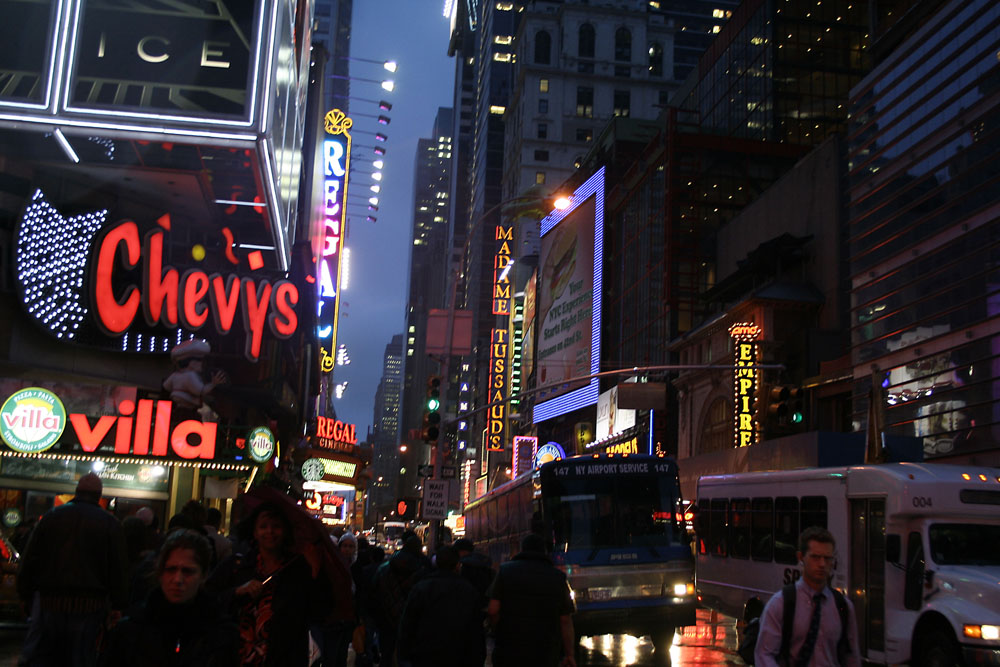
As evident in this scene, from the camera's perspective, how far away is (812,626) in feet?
21.4

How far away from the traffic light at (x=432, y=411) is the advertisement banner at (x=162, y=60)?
33.8 ft

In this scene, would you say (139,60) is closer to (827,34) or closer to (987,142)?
(987,142)

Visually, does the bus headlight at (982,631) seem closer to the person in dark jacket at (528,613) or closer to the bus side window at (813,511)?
the bus side window at (813,511)

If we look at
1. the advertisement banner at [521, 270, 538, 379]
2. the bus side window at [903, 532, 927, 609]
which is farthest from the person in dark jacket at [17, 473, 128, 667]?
the advertisement banner at [521, 270, 538, 379]

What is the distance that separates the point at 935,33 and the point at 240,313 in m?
22.7

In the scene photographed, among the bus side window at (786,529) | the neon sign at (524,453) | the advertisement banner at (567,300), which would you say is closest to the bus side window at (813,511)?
the bus side window at (786,529)

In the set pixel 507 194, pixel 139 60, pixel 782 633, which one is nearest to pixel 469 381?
pixel 507 194

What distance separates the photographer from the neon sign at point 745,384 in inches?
1746

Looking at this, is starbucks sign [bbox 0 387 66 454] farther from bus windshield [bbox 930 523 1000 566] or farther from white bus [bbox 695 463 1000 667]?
bus windshield [bbox 930 523 1000 566]

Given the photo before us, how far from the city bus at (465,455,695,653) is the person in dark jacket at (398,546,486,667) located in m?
9.15

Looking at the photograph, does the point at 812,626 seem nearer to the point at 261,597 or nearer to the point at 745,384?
the point at 261,597

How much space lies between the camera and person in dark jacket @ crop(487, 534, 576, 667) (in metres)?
9.13

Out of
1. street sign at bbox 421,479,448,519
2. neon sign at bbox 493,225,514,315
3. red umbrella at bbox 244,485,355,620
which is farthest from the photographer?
neon sign at bbox 493,225,514,315

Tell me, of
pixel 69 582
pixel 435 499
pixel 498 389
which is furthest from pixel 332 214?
pixel 69 582
